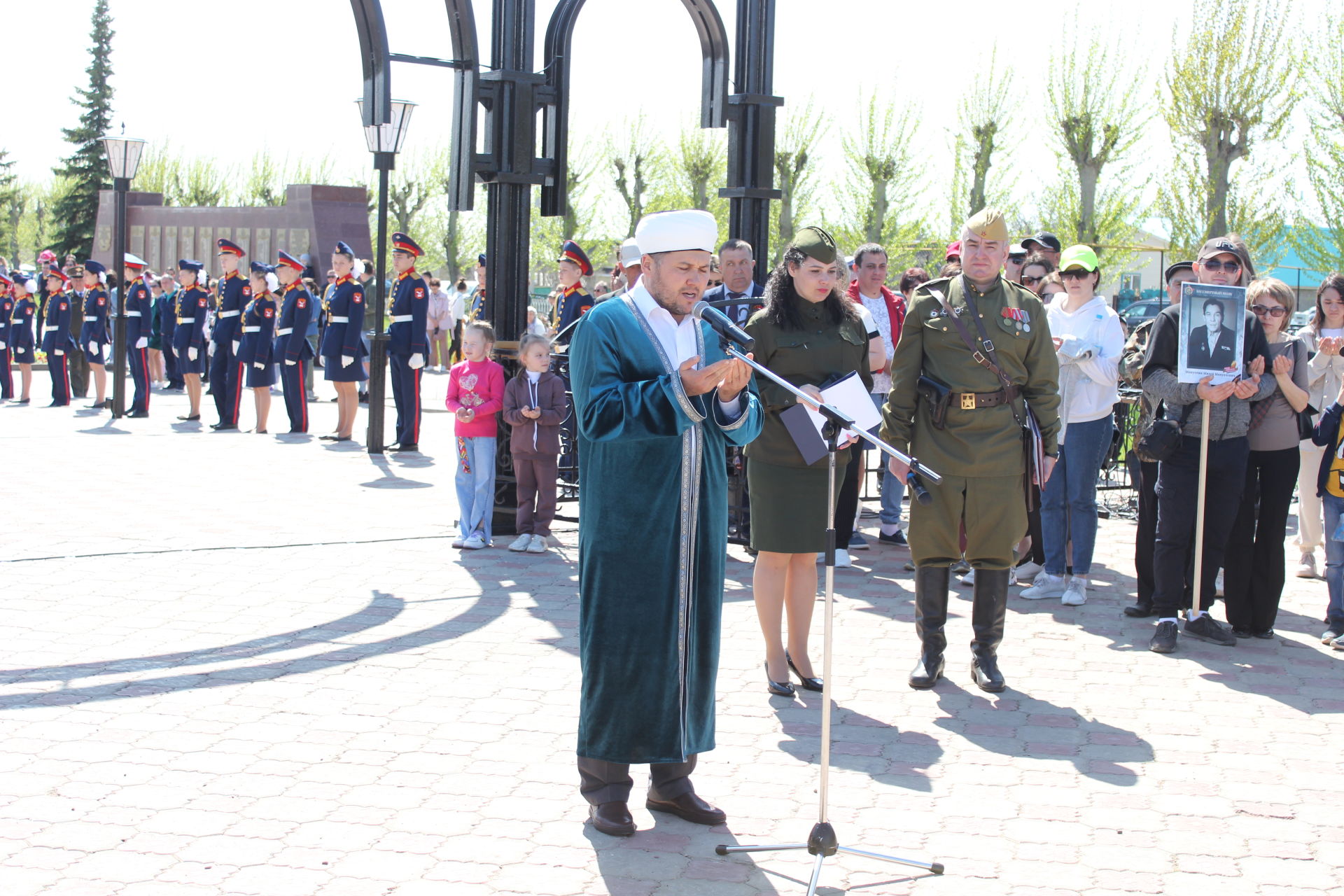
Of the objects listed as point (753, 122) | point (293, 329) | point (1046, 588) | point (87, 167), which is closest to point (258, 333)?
point (293, 329)

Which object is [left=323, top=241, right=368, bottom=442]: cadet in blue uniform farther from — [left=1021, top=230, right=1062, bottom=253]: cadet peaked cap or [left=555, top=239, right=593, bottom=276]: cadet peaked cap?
[left=1021, top=230, right=1062, bottom=253]: cadet peaked cap

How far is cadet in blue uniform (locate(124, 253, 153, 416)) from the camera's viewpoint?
17094 mm

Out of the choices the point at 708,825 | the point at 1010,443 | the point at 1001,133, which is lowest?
the point at 708,825

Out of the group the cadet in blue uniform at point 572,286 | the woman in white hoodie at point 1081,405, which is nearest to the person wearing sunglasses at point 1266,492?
the woman in white hoodie at point 1081,405

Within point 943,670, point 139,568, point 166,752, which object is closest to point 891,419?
point 943,670

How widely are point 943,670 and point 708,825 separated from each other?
2.17 meters

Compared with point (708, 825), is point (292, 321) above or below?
above

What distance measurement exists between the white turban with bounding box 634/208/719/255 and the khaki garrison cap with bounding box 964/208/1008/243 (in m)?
1.98

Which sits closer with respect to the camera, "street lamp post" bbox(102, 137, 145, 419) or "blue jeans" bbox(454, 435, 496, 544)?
"blue jeans" bbox(454, 435, 496, 544)

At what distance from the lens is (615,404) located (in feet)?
12.8

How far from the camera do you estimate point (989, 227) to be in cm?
567

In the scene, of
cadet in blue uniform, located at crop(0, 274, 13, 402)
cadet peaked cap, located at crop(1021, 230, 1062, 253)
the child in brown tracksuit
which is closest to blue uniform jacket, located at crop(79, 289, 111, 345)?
cadet in blue uniform, located at crop(0, 274, 13, 402)

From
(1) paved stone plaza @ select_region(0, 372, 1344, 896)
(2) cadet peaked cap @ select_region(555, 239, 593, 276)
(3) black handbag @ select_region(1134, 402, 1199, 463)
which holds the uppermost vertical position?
(2) cadet peaked cap @ select_region(555, 239, 593, 276)

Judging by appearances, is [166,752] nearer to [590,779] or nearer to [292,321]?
[590,779]
